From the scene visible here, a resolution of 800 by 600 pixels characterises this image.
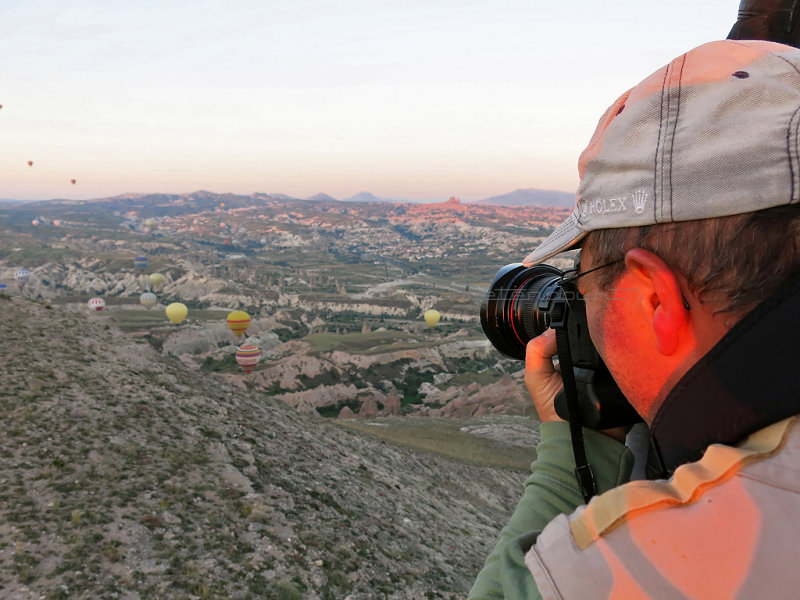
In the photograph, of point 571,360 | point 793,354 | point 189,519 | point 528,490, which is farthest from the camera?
point 189,519

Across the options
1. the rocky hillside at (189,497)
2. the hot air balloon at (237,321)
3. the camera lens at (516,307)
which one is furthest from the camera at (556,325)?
the hot air balloon at (237,321)

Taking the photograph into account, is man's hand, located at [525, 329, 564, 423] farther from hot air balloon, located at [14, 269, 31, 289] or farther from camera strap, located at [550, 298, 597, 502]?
hot air balloon, located at [14, 269, 31, 289]

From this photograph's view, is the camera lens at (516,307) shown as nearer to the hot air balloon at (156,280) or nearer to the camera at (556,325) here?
the camera at (556,325)

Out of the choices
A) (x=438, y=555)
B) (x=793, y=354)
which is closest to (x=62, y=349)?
(x=438, y=555)

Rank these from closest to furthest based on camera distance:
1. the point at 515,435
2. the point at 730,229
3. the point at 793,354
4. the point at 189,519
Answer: the point at 793,354, the point at 730,229, the point at 189,519, the point at 515,435

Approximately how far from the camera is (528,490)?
1.61 meters

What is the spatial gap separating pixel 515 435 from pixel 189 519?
17.4 m

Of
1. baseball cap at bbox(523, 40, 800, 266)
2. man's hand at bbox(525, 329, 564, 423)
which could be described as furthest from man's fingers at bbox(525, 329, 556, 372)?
baseball cap at bbox(523, 40, 800, 266)

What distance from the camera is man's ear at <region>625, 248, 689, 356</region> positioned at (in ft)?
3.54

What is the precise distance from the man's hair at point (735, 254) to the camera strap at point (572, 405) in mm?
591

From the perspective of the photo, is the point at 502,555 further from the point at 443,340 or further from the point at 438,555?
the point at 443,340

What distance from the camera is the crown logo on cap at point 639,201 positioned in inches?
45.8

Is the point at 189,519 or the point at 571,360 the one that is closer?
the point at 571,360

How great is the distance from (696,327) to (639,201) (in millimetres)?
297
